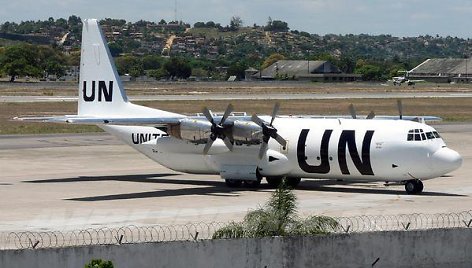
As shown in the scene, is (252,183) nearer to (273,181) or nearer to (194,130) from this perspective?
(273,181)

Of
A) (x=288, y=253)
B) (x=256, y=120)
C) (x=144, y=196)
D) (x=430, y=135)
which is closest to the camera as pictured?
(x=288, y=253)

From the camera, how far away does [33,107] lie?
113500 mm

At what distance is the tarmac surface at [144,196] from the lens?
37.8m

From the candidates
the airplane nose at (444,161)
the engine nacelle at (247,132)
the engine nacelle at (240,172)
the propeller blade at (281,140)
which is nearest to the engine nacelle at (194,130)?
the engine nacelle at (247,132)

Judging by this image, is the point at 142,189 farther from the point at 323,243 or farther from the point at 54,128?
the point at 54,128

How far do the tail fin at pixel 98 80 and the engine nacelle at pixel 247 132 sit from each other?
299 inches

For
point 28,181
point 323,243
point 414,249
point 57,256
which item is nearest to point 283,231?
point 323,243

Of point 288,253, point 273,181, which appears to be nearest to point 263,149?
point 273,181

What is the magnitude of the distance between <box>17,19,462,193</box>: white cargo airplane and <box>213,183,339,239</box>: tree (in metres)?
16.2

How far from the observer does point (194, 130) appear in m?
47.2

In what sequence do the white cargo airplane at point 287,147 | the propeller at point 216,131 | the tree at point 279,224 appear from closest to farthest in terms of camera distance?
the tree at point 279,224 < the white cargo airplane at point 287,147 < the propeller at point 216,131

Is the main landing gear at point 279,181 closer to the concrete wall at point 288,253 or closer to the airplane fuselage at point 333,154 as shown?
the airplane fuselage at point 333,154

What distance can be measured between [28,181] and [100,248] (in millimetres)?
24605

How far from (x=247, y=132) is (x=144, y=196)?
545 cm
